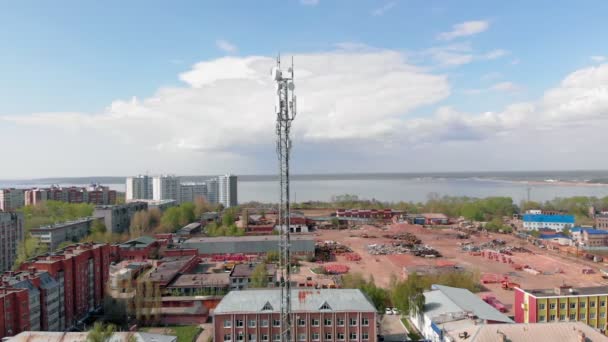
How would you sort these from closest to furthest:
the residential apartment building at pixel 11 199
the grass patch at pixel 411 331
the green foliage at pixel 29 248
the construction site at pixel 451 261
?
1. the grass patch at pixel 411 331
2. the construction site at pixel 451 261
3. the green foliage at pixel 29 248
4. the residential apartment building at pixel 11 199

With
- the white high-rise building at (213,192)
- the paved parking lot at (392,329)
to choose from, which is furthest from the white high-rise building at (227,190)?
the paved parking lot at (392,329)

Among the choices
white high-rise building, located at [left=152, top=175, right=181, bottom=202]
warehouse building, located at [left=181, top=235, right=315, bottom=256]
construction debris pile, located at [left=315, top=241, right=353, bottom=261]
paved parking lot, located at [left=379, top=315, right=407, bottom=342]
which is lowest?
construction debris pile, located at [left=315, top=241, right=353, bottom=261]

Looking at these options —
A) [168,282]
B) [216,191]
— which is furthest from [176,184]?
[168,282]

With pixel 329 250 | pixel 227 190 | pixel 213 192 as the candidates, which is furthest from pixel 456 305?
pixel 213 192

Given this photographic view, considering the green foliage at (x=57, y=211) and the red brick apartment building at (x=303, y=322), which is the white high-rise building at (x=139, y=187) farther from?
the red brick apartment building at (x=303, y=322)

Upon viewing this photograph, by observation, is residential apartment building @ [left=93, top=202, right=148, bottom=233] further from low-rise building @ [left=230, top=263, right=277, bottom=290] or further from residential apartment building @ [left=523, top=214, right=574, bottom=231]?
residential apartment building @ [left=523, top=214, right=574, bottom=231]

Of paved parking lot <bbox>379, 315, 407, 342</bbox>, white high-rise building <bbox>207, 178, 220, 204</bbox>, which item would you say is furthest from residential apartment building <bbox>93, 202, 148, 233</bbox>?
→ white high-rise building <bbox>207, 178, 220, 204</bbox>
